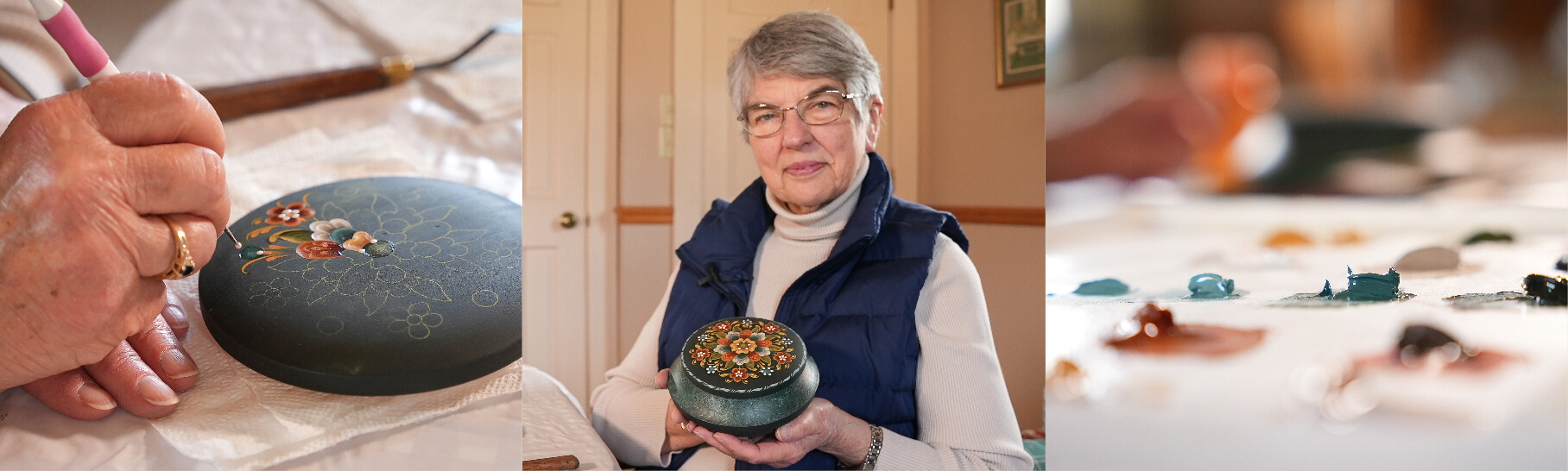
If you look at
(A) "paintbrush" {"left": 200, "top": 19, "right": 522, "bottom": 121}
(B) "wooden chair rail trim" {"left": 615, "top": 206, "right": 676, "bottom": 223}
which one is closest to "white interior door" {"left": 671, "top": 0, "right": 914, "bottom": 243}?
(B) "wooden chair rail trim" {"left": 615, "top": 206, "right": 676, "bottom": 223}

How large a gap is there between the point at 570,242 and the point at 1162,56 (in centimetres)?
71

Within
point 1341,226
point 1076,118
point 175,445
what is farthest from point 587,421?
point 1341,226

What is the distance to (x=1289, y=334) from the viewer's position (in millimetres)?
944

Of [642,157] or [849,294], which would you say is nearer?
[849,294]

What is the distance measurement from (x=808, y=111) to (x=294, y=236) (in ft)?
1.52

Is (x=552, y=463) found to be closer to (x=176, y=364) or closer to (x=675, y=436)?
(x=675, y=436)

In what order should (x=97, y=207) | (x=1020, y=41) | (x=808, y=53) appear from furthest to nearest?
(x=1020, y=41), (x=808, y=53), (x=97, y=207)

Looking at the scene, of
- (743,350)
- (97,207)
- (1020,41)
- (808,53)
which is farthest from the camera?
(1020,41)

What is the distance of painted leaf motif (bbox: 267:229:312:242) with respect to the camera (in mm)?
659

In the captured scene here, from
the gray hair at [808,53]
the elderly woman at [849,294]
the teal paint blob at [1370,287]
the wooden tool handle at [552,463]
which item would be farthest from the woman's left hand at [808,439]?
the teal paint blob at [1370,287]

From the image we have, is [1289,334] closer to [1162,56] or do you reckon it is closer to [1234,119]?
[1234,119]

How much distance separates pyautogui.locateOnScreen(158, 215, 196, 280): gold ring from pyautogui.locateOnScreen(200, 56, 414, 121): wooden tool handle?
17cm

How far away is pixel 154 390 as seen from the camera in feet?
1.95

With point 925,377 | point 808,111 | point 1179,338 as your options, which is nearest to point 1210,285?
point 1179,338
